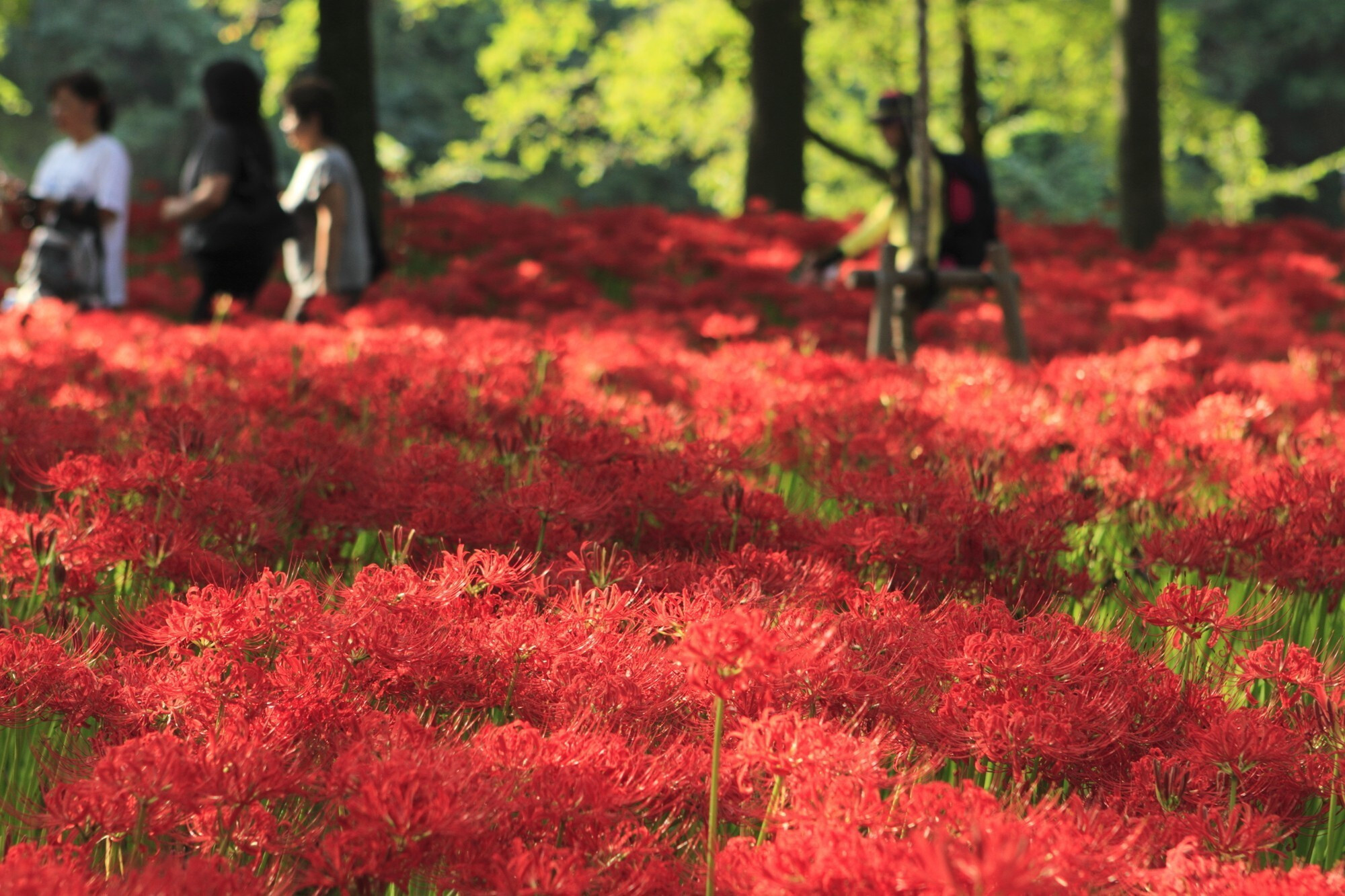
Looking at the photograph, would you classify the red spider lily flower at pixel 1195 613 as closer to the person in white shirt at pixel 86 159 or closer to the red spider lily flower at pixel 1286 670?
the red spider lily flower at pixel 1286 670

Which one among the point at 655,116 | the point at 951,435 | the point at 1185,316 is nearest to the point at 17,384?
the point at 951,435

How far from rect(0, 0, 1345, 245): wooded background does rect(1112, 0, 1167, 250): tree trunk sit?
20mm

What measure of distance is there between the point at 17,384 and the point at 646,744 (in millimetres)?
2673

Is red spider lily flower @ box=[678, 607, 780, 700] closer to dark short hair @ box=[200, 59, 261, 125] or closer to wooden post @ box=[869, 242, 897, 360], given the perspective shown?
wooden post @ box=[869, 242, 897, 360]

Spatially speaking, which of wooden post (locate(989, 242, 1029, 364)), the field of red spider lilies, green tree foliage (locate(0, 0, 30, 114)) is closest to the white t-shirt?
the field of red spider lilies

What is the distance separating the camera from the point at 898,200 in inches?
265

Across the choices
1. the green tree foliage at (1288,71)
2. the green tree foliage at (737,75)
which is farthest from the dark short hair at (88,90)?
the green tree foliage at (1288,71)

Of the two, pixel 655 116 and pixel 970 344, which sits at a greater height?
pixel 655 116

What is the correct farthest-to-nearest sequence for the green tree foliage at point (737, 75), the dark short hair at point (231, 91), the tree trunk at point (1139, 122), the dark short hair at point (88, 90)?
1. the green tree foliage at point (737, 75)
2. the tree trunk at point (1139, 122)
3. the dark short hair at point (88, 90)
4. the dark short hair at point (231, 91)

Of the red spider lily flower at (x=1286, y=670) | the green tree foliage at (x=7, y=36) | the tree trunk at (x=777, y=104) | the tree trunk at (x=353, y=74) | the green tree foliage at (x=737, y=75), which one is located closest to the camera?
the red spider lily flower at (x=1286, y=670)

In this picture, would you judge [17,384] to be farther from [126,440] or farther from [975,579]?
[975,579]

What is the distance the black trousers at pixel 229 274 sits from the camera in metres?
6.62

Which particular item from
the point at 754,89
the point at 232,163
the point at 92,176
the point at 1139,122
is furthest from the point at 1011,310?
the point at 754,89

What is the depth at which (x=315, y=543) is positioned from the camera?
2.69 metres
